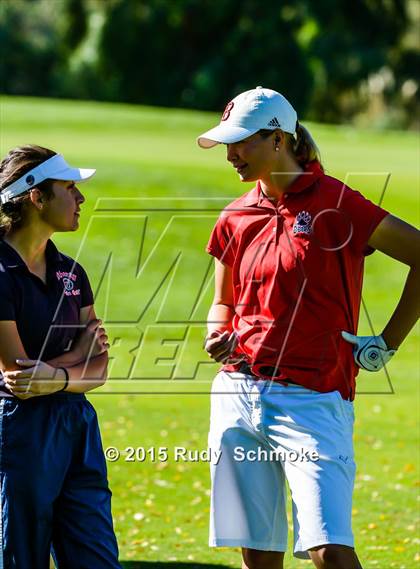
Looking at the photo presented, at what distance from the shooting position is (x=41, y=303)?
462 centimetres

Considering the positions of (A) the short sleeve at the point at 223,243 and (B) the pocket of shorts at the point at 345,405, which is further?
(A) the short sleeve at the point at 223,243

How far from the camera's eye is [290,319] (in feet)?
15.6

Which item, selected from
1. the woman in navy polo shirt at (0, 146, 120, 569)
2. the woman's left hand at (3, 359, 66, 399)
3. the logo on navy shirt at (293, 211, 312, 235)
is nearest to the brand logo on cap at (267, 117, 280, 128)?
the logo on navy shirt at (293, 211, 312, 235)

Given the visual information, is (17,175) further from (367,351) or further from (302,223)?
(367,351)

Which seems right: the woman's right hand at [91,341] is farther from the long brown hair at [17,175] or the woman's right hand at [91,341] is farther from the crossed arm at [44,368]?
the long brown hair at [17,175]

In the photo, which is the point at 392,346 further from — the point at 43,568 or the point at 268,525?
the point at 43,568

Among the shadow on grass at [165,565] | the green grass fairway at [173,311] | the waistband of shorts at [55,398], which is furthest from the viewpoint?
the green grass fairway at [173,311]

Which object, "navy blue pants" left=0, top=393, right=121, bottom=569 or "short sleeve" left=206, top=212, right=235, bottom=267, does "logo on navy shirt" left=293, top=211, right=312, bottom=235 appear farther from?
"navy blue pants" left=0, top=393, right=121, bottom=569

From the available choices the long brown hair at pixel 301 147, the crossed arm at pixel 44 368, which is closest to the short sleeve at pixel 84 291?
→ the crossed arm at pixel 44 368

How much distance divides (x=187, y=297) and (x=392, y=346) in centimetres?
1220

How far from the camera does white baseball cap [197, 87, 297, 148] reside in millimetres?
4820

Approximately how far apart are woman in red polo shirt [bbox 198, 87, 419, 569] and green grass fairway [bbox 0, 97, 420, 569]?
2.35 meters

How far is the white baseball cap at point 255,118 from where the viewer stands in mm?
4820

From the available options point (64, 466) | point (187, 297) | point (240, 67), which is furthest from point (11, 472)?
point (240, 67)
